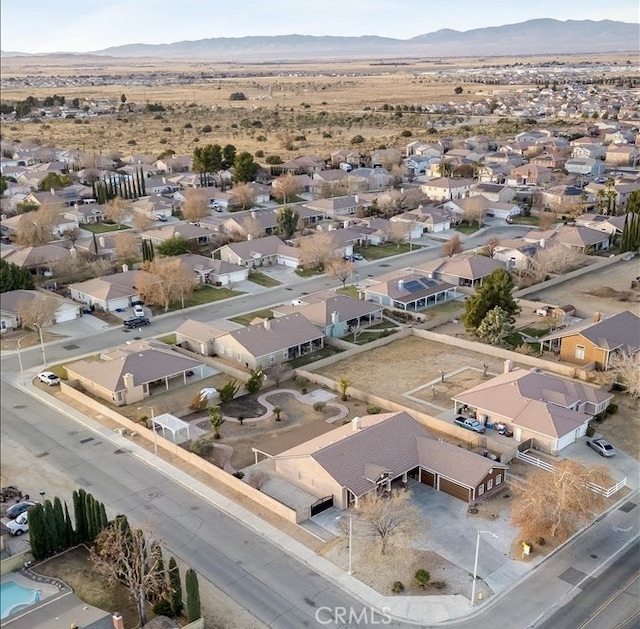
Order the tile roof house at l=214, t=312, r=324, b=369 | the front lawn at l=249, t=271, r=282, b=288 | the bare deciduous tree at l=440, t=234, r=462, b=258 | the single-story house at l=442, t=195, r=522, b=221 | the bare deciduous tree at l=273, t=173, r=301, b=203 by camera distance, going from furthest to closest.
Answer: the bare deciduous tree at l=273, t=173, r=301, b=203 → the single-story house at l=442, t=195, r=522, b=221 → the bare deciduous tree at l=440, t=234, r=462, b=258 → the front lawn at l=249, t=271, r=282, b=288 → the tile roof house at l=214, t=312, r=324, b=369

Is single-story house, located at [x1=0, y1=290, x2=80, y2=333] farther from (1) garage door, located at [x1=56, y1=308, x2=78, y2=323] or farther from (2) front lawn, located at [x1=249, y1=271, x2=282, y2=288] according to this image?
(2) front lawn, located at [x1=249, y1=271, x2=282, y2=288]

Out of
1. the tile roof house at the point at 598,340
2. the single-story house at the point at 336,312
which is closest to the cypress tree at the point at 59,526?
the single-story house at the point at 336,312

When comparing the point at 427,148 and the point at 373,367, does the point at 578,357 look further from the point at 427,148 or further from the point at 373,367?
the point at 427,148

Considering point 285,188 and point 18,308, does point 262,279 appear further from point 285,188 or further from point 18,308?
point 285,188

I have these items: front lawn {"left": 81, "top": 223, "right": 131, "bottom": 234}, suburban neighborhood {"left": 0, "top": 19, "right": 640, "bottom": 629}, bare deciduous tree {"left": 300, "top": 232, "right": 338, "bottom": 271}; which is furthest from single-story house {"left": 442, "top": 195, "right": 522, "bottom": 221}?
front lawn {"left": 81, "top": 223, "right": 131, "bottom": 234}

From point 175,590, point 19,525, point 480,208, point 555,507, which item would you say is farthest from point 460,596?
point 480,208

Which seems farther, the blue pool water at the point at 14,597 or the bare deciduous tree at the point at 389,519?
the bare deciduous tree at the point at 389,519

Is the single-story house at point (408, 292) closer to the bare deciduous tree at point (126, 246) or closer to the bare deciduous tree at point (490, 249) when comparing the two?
the bare deciduous tree at point (490, 249)
